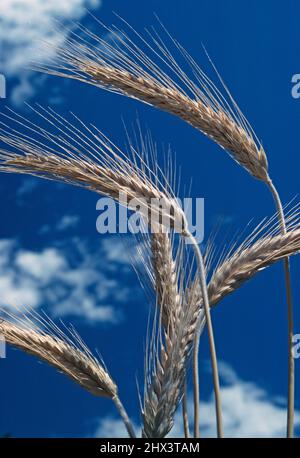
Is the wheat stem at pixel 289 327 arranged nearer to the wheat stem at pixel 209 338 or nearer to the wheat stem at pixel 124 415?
the wheat stem at pixel 209 338

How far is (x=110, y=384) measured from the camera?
2445 mm

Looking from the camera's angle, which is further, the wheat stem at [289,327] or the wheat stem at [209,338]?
the wheat stem at [289,327]

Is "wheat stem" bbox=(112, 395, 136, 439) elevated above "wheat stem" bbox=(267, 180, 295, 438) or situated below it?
below

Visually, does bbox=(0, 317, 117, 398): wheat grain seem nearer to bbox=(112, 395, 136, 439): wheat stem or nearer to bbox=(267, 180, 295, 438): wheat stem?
bbox=(112, 395, 136, 439): wheat stem

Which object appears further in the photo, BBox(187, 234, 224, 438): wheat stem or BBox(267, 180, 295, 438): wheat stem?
BBox(267, 180, 295, 438): wheat stem

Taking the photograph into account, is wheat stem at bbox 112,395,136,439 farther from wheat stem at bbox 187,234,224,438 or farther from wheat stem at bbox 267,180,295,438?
wheat stem at bbox 267,180,295,438

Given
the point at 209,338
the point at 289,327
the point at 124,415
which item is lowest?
the point at 124,415

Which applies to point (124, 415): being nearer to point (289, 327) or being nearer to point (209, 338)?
point (209, 338)

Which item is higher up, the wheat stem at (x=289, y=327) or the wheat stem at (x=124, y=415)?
the wheat stem at (x=289, y=327)

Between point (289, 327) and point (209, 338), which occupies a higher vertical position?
point (289, 327)

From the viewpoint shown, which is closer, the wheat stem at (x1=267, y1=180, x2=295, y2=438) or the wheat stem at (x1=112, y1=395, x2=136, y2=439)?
the wheat stem at (x1=112, y1=395, x2=136, y2=439)

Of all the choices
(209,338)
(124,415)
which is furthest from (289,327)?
(124,415)

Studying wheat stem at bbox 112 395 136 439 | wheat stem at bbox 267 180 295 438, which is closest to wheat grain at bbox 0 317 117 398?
wheat stem at bbox 112 395 136 439

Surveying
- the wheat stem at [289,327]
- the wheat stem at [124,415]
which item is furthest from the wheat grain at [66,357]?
the wheat stem at [289,327]
